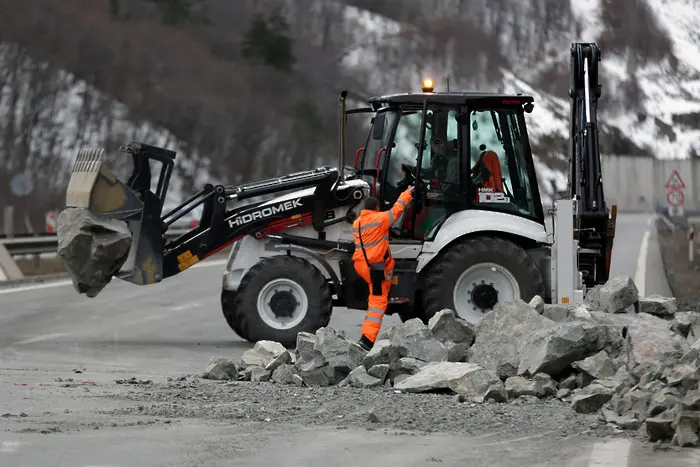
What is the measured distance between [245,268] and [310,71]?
47.4 metres

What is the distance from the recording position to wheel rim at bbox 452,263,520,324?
1559 centimetres

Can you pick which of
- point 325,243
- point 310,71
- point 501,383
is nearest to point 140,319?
point 325,243

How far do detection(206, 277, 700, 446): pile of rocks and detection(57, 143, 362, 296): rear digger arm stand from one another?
312cm

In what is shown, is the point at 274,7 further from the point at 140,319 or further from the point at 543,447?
the point at 543,447

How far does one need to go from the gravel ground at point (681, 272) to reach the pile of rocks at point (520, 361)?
26.6 ft

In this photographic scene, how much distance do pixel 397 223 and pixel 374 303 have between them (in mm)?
1783

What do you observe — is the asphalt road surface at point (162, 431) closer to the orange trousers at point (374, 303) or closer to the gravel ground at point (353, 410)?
the gravel ground at point (353, 410)

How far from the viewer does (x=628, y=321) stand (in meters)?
12.9

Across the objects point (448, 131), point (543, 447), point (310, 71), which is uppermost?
point (310, 71)

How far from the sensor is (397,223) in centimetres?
1577

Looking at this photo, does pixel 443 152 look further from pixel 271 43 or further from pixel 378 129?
pixel 271 43

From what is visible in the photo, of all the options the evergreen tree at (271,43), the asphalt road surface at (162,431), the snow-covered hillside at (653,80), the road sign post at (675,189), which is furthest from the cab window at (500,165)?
the evergreen tree at (271,43)

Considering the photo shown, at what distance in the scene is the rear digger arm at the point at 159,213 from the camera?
15.6 meters

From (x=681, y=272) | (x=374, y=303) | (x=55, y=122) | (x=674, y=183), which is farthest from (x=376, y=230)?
(x=55, y=122)
